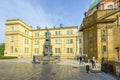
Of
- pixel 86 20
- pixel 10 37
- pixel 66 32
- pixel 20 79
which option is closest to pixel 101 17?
pixel 86 20

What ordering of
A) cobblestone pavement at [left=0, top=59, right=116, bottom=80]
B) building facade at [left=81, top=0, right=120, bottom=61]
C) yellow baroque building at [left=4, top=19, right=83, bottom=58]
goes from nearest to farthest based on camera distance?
cobblestone pavement at [left=0, top=59, right=116, bottom=80]
building facade at [left=81, top=0, right=120, bottom=61]
yellow baroque building at [left=4, top=19, right=83, bottom=58]

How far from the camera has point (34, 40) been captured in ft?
218

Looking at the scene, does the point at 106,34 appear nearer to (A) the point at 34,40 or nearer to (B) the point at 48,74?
(B) the point at 48,74

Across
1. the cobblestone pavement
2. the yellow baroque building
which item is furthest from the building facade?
the yellow baroque building

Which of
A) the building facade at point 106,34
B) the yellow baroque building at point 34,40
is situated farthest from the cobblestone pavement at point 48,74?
the yellow baroque building at point 34,40

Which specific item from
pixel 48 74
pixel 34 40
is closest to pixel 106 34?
pixel 48 74

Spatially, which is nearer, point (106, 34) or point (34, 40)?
point (106, 34)

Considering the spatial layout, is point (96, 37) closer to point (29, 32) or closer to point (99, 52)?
point (99, 52)

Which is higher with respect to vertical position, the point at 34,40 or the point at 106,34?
the point at 34,40

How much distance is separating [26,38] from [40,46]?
6665 mm

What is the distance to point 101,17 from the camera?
27.7 m

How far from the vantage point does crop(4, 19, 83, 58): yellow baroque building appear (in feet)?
186

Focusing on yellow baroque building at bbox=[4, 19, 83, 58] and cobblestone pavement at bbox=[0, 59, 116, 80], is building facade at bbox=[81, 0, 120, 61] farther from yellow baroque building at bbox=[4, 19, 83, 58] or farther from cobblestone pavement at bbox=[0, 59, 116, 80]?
yellow baroque building at bbox=[4, 19, 83, 58]

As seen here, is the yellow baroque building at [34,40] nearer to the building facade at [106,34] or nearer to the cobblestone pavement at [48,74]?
the building facade at [106,34]
